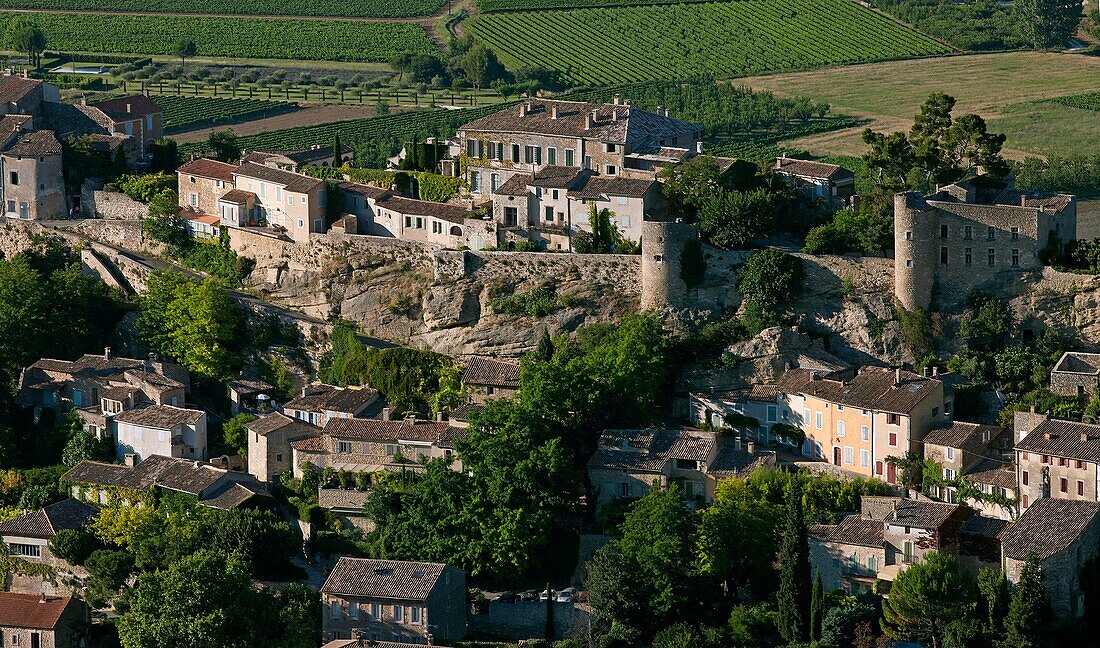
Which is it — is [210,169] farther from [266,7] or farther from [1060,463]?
[266,7]

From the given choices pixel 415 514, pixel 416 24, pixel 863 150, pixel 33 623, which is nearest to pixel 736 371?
pixel 415 514

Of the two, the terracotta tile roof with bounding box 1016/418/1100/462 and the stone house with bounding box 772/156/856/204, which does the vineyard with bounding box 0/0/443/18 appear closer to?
the stone house with bounding box 772/156/856/204

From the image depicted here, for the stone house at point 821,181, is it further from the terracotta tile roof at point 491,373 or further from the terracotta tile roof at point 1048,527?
the terracotta tile roof at point 1048,527

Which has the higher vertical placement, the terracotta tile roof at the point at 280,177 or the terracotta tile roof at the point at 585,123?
the terracotta tile roof at the point at 585,123

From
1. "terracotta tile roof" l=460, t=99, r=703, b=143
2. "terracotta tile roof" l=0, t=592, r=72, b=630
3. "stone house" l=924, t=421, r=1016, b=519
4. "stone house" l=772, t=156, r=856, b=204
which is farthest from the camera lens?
"terracotta tile roof" l=460, t=99, r=703, b=143

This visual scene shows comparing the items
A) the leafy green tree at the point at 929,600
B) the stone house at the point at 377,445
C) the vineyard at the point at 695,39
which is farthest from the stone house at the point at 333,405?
the vineyard at the point at 695,39

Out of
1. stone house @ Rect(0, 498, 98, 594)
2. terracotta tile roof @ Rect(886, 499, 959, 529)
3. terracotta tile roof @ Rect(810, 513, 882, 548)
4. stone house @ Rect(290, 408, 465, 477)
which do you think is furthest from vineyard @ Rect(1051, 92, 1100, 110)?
stone house @ Rect(0, 498, 98, 594)
